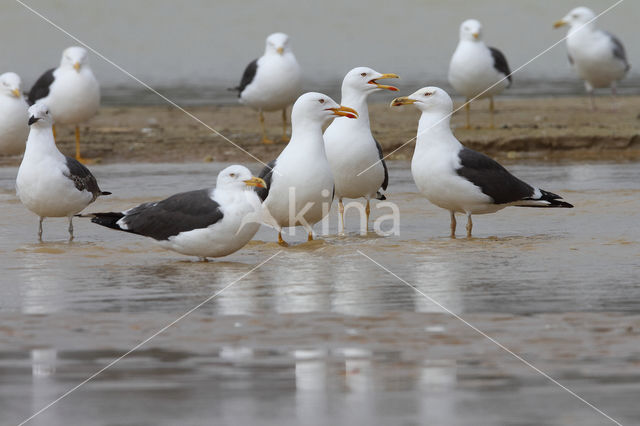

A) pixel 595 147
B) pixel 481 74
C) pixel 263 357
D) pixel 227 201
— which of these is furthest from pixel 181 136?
pixel 263 357

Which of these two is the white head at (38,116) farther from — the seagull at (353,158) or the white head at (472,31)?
the white head at (472,31)

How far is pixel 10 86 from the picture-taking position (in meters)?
14.9

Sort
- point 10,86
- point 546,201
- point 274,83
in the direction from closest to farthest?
point 546,201 → point 10,86 → point 274,83

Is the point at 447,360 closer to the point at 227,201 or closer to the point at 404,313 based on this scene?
the point at 404,313

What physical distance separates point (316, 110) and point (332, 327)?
354 centimetres

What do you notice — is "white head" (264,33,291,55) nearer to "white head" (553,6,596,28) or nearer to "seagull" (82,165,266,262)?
"white head" (553,6,596,28)

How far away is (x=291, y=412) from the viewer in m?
4.77

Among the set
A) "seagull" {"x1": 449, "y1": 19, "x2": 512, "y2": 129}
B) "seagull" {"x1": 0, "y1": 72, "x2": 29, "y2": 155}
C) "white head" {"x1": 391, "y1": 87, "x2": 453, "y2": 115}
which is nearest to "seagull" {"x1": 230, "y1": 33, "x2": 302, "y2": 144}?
"seagull" {"x1": 449, "y1": 19, "x2": 512, "y2": 129}

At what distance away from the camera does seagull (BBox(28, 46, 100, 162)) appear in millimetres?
16047


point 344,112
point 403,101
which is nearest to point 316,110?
point 344,112

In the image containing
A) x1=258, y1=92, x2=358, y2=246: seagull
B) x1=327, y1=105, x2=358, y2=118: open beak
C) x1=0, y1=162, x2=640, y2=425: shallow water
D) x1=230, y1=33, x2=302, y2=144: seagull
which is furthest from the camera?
x1=230, y1=33, x2=302, y2=144: seagull

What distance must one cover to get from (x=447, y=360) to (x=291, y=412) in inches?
41.9

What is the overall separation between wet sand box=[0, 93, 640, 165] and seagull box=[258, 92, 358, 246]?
19.7 feet

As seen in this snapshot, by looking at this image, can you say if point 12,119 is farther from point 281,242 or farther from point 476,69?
point 476,69
